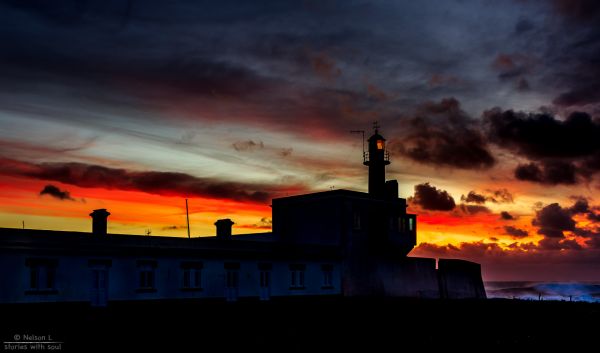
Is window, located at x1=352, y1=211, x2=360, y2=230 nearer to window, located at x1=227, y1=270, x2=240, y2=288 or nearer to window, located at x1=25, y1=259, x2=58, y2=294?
window, located at x1=227, y1=270, x2=240, y2=288

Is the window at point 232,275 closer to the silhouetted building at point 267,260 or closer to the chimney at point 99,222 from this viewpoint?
the silhouetted building at point 267,260

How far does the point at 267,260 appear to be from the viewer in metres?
48.9

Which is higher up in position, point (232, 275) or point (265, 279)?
point (232, 275)

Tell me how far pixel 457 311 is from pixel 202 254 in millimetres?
18258

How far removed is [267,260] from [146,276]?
1023 cm

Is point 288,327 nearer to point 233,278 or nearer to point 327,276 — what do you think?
point 233,278

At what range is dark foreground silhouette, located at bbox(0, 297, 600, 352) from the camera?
92.2 ft

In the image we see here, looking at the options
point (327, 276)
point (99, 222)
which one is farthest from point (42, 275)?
point (327, 276)

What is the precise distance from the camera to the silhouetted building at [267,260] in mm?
36875

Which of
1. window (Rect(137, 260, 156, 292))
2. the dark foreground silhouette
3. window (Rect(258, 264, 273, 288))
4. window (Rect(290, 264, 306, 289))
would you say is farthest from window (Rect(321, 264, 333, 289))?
window (Rect(137, 260, 156, 292))

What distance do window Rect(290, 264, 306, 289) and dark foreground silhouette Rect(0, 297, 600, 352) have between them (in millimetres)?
1894

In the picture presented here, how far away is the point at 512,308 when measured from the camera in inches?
2069

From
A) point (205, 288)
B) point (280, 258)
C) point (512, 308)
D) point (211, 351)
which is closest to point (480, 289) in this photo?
point (512, 308)

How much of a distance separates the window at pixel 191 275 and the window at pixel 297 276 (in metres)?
8.73
